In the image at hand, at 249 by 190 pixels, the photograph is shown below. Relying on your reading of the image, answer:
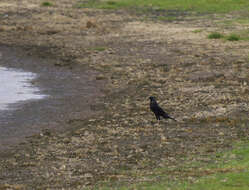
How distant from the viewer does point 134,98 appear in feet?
65.5

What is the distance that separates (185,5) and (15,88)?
20.9m

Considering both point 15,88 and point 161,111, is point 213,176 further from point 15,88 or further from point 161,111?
point 15,88

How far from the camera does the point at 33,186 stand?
38.3 ft

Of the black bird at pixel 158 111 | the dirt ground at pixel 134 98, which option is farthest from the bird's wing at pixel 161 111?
the dirt ground at pixel 134 98

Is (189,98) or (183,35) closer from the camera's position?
(189,98)

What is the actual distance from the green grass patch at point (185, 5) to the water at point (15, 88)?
1681 centimetres

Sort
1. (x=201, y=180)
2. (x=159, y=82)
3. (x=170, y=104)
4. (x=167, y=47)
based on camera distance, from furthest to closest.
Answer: (x=167, y=47) < (x=159, y=82) < (x=170, y=104) < (x=201, y=180)

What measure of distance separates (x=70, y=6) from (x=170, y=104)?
2642 centimetres

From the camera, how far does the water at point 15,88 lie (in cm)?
2023

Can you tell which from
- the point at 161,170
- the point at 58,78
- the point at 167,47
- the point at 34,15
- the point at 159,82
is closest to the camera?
the point at 161,170

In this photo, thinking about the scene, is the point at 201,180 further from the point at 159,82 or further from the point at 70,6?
the point at 70,6

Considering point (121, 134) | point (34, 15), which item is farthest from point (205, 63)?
point (34, 15)

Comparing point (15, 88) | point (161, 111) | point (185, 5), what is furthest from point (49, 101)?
point (185, 5)

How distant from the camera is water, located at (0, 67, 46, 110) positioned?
2023cm
